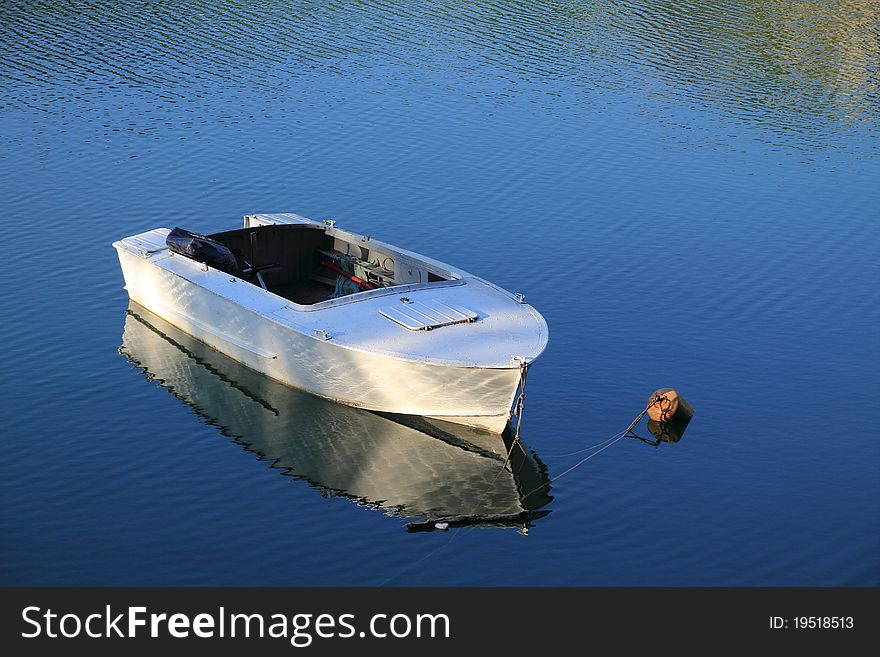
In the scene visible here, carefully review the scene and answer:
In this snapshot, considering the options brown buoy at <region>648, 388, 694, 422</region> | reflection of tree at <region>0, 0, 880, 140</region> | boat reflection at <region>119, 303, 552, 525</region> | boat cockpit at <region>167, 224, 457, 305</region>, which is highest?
reflection of tree at <region>0, 0, 880, 140</region>

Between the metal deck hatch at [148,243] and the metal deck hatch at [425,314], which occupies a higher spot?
the metal deck hatch at [148,243]

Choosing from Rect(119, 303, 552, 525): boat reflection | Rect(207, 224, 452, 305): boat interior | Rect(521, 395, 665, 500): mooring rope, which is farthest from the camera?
Rect(207, 224, 452, 305): boat interior

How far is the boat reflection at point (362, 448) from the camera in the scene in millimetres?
27953

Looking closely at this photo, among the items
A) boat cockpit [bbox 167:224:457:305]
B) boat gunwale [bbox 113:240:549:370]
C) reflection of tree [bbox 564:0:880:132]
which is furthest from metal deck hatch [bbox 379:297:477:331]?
reflection of tree [bbox 564:0:880:132]

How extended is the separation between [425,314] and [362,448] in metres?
3.72

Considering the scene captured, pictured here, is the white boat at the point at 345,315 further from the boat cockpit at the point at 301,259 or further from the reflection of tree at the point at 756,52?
the reflection of tree at the point at 756,52

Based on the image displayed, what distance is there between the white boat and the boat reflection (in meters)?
0.48

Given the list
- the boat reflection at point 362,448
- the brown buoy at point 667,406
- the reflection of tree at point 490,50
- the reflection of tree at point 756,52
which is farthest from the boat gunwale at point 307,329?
Result: the reflection of tree at point 756,52

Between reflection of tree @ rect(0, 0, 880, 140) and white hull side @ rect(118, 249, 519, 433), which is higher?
reflection of tree @ rect(0, 0, 880, 140)

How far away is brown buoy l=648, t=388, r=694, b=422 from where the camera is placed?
30.7m

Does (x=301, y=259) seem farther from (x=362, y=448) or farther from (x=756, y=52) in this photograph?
(x=756, y=52)

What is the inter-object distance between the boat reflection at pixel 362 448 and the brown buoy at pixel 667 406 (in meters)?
3.54

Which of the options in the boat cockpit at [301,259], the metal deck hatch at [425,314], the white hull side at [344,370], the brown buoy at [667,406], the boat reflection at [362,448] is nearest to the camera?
the boat reflection at [362,448]

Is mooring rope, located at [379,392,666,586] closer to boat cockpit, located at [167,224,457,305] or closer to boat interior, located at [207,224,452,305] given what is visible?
boat cockpit, located at [167,224,457,305]
